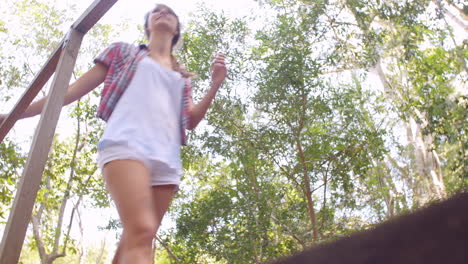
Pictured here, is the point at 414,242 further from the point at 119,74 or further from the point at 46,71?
the point at 46,71

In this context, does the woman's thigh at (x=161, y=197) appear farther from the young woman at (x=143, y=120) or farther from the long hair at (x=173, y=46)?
the long hair at (x=173, y=46)

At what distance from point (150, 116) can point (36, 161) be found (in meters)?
0.40

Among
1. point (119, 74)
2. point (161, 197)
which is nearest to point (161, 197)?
point (161, 197)

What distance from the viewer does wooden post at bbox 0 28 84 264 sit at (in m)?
1.15

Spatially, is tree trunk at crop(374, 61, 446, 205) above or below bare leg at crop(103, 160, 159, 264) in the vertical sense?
above

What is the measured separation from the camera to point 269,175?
18.8 ft

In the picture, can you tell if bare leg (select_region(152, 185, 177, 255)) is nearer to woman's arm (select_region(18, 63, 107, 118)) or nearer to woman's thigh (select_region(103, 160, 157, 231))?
woman's thigh (select_region(103, 160, 157, 231))

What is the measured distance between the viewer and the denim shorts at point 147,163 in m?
0.99

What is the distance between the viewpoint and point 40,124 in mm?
1288

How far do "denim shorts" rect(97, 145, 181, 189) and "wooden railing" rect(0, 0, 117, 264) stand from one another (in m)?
0.32

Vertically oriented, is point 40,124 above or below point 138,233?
above

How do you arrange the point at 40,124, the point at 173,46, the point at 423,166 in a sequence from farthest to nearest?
the point at 423,166 → the point at 173,46 → the point at 40,124

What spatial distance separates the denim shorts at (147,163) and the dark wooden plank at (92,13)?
61 centimetres

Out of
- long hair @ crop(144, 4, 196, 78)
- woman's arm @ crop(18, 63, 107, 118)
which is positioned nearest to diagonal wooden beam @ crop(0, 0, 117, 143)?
long hair @ crop(144, 4, 196, 78)
